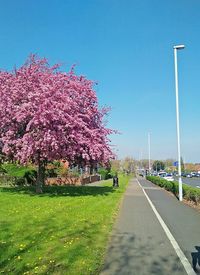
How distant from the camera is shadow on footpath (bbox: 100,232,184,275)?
7.14 m

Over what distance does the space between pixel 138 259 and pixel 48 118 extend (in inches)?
610

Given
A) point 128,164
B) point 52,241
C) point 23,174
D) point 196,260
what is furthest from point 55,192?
point 128,164

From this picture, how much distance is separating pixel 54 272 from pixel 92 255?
151 centimetres

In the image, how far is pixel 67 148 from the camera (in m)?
24.3

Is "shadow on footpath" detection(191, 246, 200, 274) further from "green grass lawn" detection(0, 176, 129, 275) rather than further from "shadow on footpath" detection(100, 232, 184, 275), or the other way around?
"green grass lawn" detection(0, 176, 129, 275)

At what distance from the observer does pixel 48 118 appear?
22.8 m

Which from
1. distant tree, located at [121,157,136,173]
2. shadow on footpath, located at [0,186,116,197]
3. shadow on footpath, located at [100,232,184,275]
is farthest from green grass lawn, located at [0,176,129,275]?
distant tree, located at [121,157,136,173]

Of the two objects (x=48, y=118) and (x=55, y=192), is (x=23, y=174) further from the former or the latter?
(x=48, y=118)

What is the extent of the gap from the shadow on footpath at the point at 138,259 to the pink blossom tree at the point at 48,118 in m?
13.3

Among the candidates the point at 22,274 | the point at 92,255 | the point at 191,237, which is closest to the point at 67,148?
the point at 191,237

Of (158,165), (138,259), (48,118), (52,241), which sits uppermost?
(158,165)

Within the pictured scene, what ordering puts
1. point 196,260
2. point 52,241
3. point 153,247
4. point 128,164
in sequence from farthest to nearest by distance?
1. point 128,164
2. point 52,241
3. point 153,247
4. point 196,260

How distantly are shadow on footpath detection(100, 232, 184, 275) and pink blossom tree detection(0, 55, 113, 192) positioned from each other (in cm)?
1332

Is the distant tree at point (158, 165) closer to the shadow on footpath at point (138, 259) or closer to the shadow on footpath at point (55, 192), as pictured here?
the shadow on footpath at point (55, 192)
